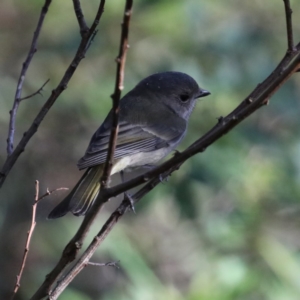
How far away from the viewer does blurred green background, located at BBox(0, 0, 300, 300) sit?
163 inches

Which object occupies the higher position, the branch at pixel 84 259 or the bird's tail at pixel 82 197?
the bird's tail at pixel 82 197

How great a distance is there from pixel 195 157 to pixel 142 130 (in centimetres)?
55

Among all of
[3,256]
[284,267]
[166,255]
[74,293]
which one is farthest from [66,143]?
[284,267]

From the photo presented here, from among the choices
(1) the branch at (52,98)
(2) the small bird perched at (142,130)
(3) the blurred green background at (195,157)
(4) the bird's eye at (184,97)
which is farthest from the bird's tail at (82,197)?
(4) the bird's eye at (184,97)

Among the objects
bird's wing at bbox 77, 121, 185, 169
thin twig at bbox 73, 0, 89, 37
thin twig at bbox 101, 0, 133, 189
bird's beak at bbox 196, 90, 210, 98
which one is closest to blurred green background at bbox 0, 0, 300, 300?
bird's beak at bbox 196, 90, 210, 98

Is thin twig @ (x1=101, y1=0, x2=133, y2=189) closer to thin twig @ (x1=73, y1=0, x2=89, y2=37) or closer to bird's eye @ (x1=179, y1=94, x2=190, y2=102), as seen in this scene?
thin twig @ (x1=73, y1=0, x2=89, y2=37)

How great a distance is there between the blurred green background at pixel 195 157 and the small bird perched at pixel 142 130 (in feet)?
0.40

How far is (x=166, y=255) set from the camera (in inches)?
265

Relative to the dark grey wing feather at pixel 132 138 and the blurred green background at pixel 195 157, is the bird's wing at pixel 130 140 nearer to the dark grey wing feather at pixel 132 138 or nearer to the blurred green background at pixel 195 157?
the dark grey wing feather at pixel 132 138

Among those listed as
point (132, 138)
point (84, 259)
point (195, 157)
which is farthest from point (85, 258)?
point (132, 138)

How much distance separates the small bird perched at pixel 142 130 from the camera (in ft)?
12.1

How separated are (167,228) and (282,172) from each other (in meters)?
2.64

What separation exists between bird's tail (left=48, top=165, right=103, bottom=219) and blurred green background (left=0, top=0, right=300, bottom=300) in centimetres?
61

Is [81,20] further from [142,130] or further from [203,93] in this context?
[203,93]
